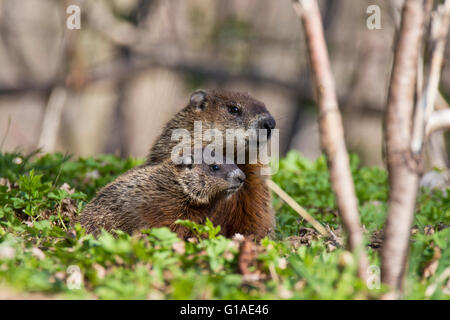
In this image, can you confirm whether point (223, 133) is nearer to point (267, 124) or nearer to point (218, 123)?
point (218, 123)

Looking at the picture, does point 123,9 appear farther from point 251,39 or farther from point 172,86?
point 251,39

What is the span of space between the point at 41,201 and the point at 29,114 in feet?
22.5

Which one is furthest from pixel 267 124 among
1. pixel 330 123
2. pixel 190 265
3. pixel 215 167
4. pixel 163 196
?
pixel 190 265

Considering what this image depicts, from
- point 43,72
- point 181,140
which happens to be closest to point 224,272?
point 181,140

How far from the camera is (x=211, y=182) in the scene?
470 cm

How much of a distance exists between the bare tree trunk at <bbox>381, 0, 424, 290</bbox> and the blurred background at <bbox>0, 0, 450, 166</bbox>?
26.7 ft

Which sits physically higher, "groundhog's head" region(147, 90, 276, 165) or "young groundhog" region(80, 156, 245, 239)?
"groundhog's head" region(147, 90, 276, 165)

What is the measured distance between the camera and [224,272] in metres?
3.46

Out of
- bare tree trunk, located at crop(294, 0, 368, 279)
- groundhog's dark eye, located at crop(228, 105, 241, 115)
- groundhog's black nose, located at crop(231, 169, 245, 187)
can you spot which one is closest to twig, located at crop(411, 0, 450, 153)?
bare tree trunk, located at crop(294, 0, 368, 279)

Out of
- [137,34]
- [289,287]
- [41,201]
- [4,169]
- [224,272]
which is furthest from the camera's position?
[137,34]

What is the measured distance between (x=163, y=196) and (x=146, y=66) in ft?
23.3

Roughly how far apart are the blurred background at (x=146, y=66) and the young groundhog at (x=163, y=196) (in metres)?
6.36

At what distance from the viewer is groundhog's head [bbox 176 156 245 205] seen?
469 centimetres

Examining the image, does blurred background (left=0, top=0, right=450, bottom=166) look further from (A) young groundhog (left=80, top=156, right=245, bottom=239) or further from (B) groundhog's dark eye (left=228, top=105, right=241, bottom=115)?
(A) young groundhog (left=80, top=156, right=245, bottom=239)
